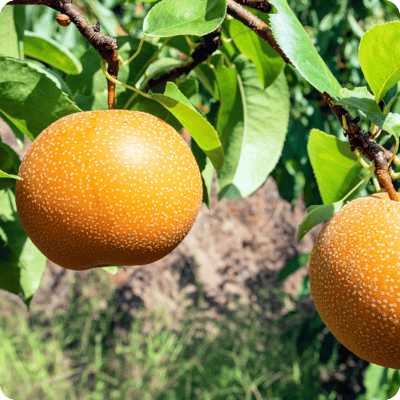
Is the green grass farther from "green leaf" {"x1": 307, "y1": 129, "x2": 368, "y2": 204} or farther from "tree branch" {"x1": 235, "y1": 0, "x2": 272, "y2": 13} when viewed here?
"tree branch" {"x1": 235, "y1": 0, "x2": 272, "y2": 13}

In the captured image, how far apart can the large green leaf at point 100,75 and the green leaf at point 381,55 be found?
0.37 metres

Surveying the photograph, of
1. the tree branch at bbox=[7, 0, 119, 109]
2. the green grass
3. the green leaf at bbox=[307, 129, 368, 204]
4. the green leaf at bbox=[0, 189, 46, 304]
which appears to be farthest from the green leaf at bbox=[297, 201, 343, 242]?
the green grass

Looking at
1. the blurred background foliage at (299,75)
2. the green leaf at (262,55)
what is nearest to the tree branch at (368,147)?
the green leaf at (262,55)

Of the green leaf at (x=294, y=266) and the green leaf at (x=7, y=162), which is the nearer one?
the green leaf at (x=7, y=162)

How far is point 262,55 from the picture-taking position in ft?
2.45

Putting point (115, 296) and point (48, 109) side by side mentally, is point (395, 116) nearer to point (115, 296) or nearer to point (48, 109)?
point (48, 109)

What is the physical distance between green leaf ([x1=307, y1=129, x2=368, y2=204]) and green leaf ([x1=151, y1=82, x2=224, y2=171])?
0.20 meters

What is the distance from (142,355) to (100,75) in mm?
2099

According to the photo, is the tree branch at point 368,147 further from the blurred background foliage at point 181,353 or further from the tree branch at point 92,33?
the blurred background foliage at point 181,353

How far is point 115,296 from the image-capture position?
3.02 metres

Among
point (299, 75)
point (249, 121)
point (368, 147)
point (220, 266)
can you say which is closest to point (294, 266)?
point (299, 75)

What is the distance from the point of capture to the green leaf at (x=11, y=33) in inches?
27.0

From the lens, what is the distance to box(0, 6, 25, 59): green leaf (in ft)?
2.25

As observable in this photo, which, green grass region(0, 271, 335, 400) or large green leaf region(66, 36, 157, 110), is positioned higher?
large green leaf region(66, 36, 157, 110)
